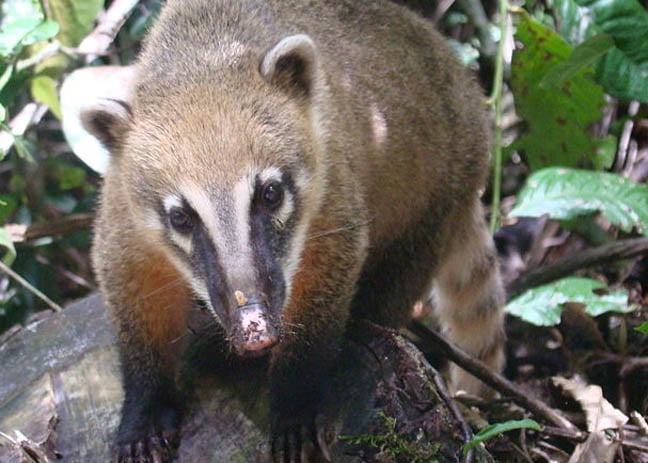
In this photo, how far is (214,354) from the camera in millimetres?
3371

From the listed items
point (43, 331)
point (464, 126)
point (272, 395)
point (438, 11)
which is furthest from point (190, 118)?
point (438, 11)

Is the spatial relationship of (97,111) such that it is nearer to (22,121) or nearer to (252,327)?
(252,327)

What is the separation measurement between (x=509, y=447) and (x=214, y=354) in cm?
123

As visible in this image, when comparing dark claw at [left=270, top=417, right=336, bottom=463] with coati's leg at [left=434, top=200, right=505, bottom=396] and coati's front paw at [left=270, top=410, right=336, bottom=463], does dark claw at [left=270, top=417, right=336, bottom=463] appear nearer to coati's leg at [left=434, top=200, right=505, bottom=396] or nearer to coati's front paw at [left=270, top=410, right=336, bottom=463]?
coati's front paw at [left=270, top=410, right=336, bottom=463]

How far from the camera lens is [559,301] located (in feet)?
13.3

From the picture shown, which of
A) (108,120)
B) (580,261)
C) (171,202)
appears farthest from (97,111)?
(580,261)

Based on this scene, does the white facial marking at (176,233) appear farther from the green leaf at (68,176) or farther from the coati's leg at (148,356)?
the green leaf at (68,176)

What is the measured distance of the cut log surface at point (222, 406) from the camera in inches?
116

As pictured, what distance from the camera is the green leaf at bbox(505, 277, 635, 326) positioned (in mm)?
4008

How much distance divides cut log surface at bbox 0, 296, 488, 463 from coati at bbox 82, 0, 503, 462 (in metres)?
0.10

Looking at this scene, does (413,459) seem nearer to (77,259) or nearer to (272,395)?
(272,395)

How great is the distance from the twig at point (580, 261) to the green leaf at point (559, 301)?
0.43 metres

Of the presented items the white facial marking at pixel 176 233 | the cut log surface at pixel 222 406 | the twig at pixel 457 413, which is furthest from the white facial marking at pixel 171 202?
the twig at pixel 457 413

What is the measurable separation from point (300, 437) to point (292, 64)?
125 cm
